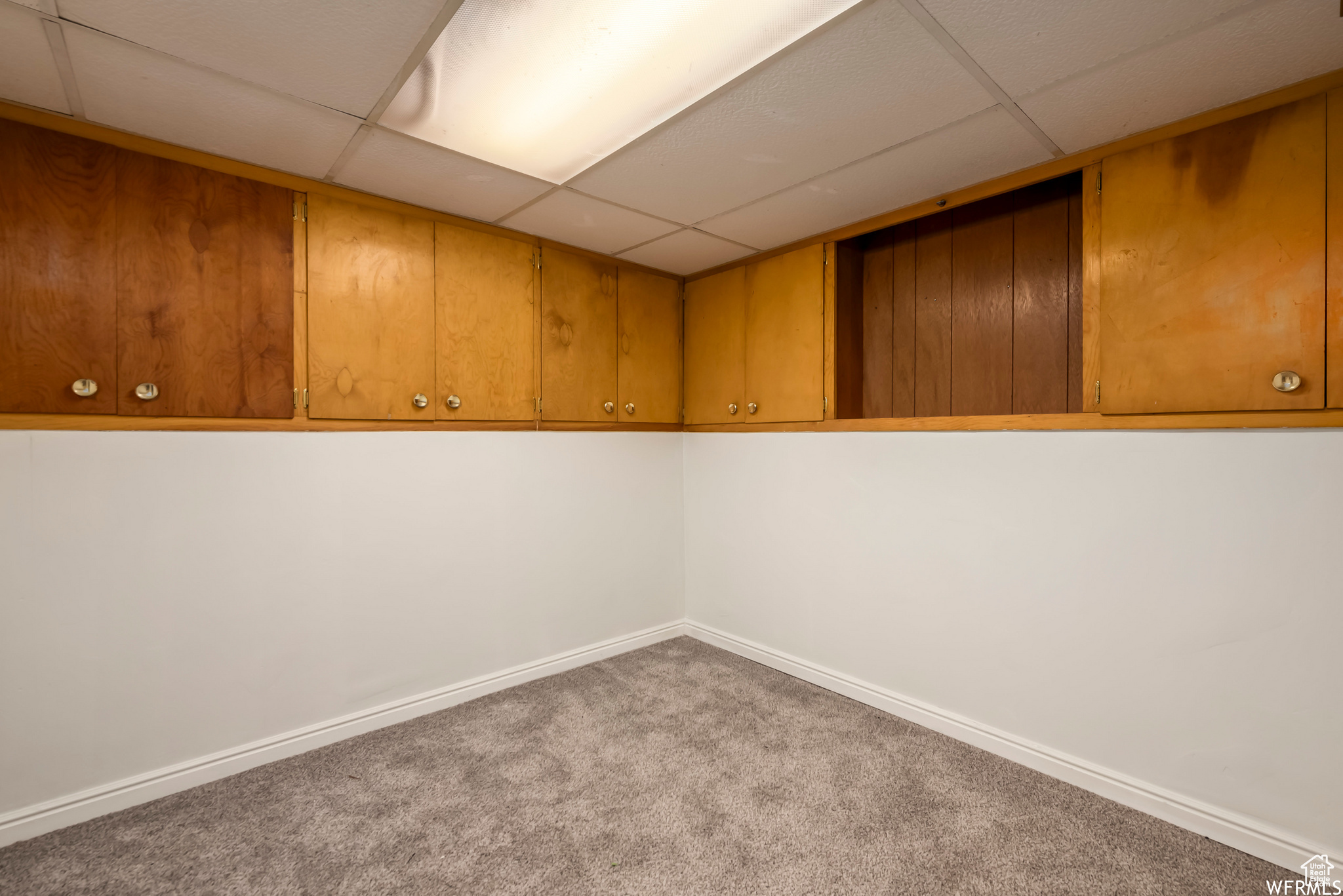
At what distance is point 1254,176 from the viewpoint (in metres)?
1.70

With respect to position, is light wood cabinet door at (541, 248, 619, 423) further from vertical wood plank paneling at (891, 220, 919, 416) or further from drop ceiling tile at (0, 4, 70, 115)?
drop ceiling tile at (0, 4, 70, 115)

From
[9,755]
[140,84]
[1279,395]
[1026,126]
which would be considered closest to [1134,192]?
[1026,126]

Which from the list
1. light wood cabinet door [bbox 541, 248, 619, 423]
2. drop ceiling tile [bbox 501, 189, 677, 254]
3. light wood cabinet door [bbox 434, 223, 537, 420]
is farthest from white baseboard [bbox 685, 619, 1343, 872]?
drop ceiling tile [bbox 501, 189, 677, 254]

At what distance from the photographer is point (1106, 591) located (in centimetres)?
199

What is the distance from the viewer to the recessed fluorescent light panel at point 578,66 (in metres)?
1.44

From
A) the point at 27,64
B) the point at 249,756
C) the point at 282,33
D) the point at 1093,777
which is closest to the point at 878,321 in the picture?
the point at 1093,777

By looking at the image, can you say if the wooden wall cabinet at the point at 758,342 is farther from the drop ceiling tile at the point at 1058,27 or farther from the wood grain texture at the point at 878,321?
the drop ceiling tile at the point at 1058,27

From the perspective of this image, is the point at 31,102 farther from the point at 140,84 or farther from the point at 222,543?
the point at 222,543

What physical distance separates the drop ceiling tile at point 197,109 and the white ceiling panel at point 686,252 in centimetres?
146

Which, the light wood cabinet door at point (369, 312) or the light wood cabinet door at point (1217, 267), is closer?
the light wood cabinet door at point (1217, 267)

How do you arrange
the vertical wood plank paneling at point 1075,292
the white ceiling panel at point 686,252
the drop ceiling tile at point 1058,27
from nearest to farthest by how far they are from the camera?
the drop ceiling tile at point 1058,27 → the vertical wood plank paneling at point 1075,292 → the white ceiling panel at point 686,252

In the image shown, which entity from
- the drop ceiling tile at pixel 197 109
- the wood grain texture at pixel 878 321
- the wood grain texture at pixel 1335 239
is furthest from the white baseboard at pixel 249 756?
the wood grain texture at pixel 1335 239

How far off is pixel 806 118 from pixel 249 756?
2921 mm

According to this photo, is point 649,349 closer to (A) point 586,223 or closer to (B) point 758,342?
(B) point 758,342
